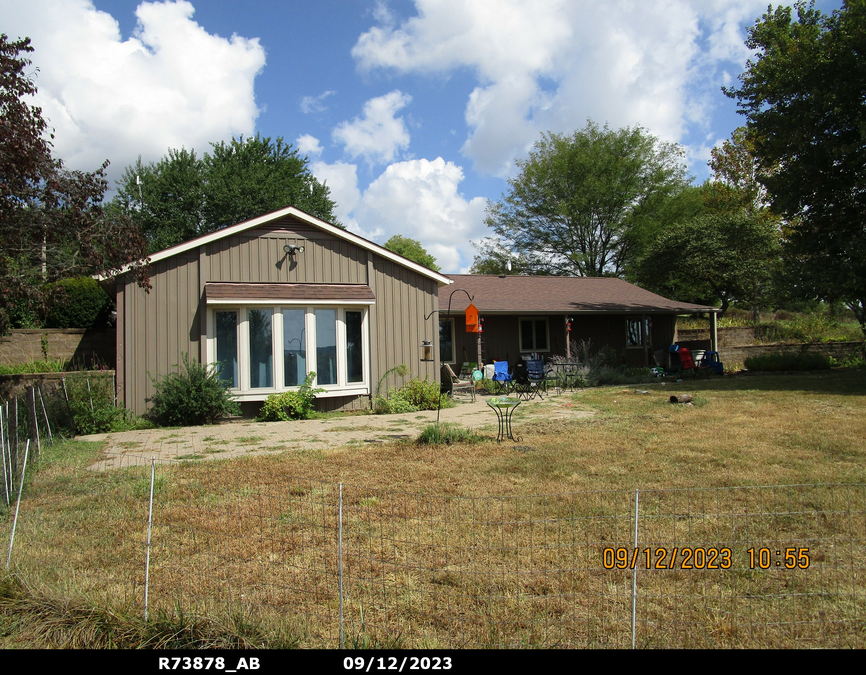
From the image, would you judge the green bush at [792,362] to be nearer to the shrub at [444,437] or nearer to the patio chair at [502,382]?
the patio chair at [502,382]

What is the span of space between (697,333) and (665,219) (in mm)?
13024

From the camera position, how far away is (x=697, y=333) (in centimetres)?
2525

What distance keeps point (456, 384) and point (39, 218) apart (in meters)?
9.42

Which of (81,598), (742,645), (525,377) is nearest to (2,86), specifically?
(81,598)

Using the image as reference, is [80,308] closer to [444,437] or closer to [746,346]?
[444,437]

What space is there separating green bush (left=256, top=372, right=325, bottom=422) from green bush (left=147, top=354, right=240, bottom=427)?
60cm

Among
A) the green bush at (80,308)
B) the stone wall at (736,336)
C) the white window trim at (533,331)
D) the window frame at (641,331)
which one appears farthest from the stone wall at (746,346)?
the green bush at (80,308)

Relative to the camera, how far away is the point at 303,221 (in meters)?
12.3

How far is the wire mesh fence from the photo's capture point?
2930mm

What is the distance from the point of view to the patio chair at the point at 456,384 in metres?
14.5

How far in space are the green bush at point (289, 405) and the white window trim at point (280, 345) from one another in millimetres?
237

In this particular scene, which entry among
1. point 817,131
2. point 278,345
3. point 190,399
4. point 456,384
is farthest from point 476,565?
point 817,131

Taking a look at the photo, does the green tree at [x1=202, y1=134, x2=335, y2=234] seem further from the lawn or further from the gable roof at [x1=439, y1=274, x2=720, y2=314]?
the lawn
